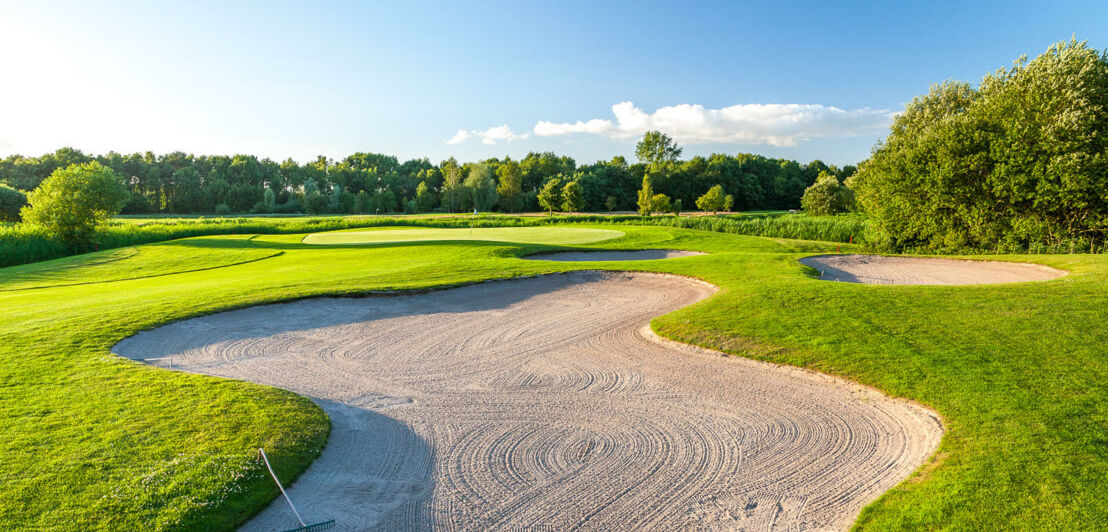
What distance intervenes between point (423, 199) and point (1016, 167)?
82761mm

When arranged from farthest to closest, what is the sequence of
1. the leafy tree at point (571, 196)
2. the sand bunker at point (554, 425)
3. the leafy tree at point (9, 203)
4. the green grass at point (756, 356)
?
1. the leafy tree at point (571, 196)
2. the leafy tree at point (9, 203)
3. the sand bunker at point (554, 425)
4. the green grass at point (756, 356)

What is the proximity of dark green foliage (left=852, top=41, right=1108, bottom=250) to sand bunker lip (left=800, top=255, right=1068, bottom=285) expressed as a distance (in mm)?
8703

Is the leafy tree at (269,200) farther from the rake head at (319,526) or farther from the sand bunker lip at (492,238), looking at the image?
the rake head at (319,526)

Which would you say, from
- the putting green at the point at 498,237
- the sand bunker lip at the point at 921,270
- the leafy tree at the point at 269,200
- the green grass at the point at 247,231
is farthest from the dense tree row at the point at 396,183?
the sand bunker lip at the point at 921,270

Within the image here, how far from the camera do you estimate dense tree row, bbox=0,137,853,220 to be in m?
86.7

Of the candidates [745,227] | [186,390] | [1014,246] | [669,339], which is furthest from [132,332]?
[745,227]

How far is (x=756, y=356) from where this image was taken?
9.17m

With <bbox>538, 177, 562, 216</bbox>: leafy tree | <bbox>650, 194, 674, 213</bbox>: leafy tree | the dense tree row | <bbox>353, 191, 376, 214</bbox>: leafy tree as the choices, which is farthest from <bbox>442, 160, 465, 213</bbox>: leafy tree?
<bbox>650, 194, 674, 213</bbox>: leafy tree

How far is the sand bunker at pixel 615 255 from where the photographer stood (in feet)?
73.6

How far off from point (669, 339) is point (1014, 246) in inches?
913

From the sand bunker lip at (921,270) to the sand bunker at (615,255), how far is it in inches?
226

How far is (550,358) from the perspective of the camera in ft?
32.4

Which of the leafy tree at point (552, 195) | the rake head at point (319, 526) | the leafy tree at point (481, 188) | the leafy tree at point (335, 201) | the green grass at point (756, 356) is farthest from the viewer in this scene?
the leafy tree at point (335, 201)

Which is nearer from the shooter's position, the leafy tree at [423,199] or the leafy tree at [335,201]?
the leafy tree at [335,201]
